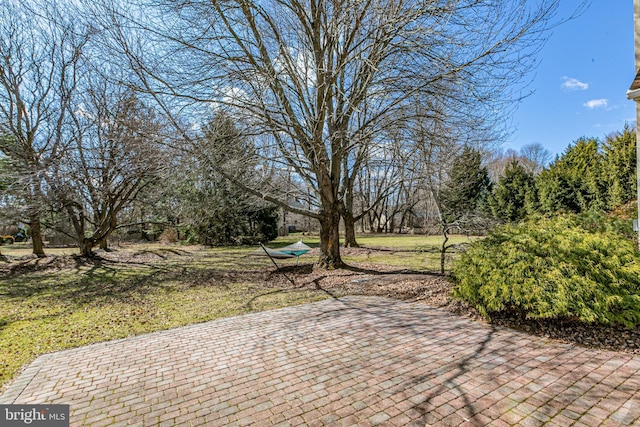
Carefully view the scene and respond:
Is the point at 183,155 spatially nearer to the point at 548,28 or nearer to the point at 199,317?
the point at 199,317

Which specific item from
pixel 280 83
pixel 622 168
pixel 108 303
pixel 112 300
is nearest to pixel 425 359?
pixel 108 303

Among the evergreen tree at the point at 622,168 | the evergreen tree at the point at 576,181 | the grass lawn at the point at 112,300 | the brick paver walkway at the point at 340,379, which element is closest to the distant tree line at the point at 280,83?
the grass lawn at the point at 112,300

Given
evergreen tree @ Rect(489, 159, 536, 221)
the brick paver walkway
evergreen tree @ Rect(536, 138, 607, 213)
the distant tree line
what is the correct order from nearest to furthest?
the brick paver walkway → the distant tree line → evergreen tree @ Rect(536, 138, 607, 213) → evergreen tree @ Rect(489, 159, 536, 221)

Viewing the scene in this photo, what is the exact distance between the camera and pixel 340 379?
3162 mm

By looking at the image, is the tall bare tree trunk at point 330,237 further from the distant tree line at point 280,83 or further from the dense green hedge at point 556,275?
the dense green hedge at point 556,275

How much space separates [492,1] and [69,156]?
12.4 meters

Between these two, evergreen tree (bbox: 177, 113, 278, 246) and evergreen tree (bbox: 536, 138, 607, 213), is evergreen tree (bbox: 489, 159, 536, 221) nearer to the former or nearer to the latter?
evergreen tree (bbox: 536, 138, 607, 213)

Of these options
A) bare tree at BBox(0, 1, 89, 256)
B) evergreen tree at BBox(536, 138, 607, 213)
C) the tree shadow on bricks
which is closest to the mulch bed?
the tree shadow on bricks

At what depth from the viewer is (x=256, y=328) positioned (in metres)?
4.82

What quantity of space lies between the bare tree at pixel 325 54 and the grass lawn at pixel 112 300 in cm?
362

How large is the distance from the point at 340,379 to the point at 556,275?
128 inches

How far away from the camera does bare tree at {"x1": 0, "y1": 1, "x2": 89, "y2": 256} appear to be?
416 inches

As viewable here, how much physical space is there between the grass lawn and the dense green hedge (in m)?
3.06

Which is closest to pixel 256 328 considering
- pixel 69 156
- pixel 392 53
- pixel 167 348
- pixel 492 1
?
pixel 167 348
